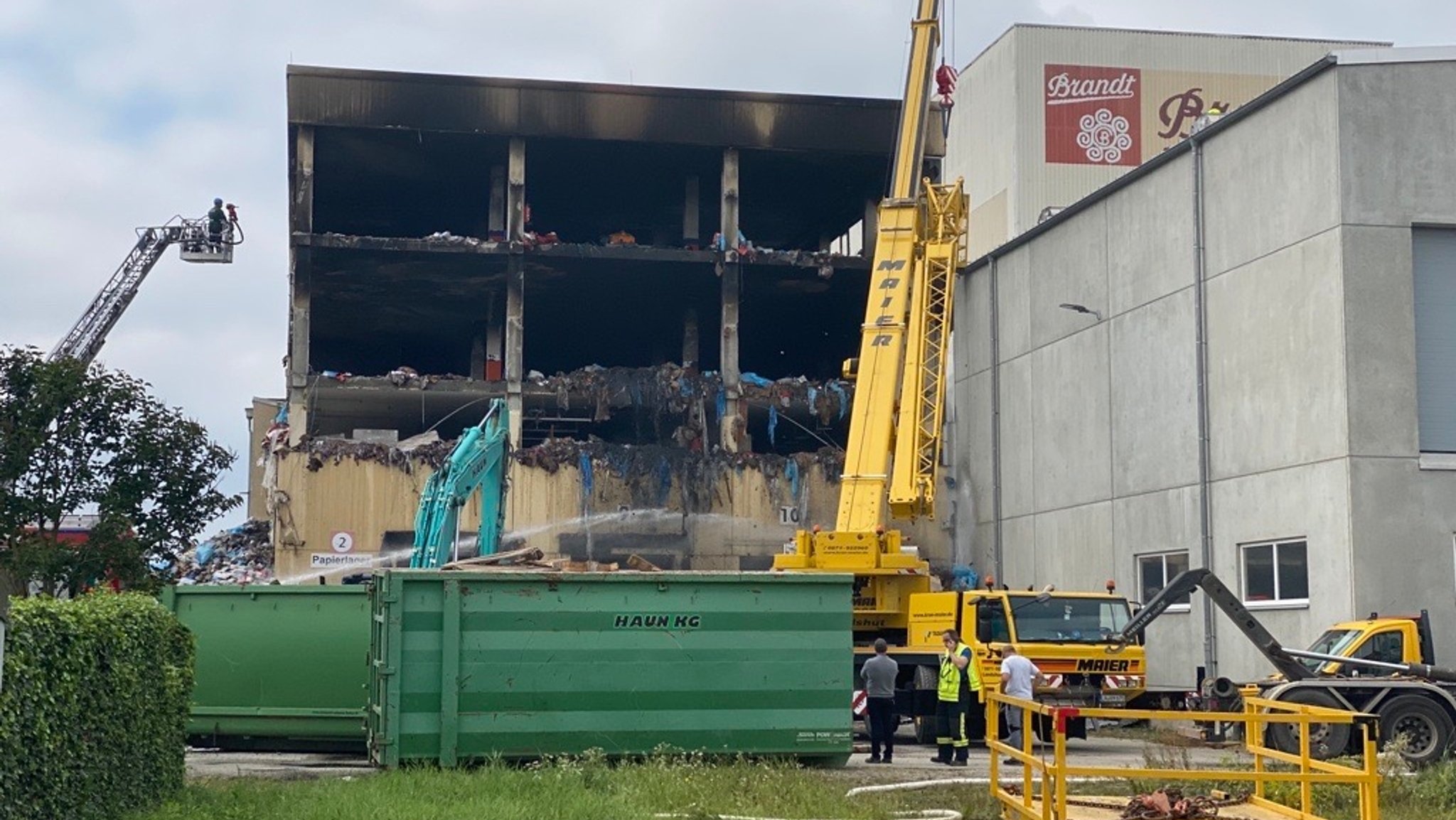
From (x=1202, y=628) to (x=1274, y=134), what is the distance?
27.7 feet

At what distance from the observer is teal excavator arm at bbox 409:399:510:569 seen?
84.4ft

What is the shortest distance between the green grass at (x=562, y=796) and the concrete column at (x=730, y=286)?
26.4 metres

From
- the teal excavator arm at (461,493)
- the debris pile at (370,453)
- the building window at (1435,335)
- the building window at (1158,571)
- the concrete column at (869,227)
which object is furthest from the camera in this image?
the concrete column at (869,227)

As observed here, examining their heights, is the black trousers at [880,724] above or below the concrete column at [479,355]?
below

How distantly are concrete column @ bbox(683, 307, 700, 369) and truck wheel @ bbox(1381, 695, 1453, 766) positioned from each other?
28.1m

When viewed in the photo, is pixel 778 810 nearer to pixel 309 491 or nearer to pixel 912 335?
pixel 912 335

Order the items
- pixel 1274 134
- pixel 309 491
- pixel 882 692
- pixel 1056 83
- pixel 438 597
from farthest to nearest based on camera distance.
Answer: pixel 1056 83 < pixel 309 491 < pixel 1274 134 < pixel 882 692 < pixel 438 597

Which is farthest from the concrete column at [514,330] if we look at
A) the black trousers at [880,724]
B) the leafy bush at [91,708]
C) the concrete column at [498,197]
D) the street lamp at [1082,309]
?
the leafy bush at [91,708]

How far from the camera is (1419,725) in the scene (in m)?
19.8

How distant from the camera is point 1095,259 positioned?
3269cm

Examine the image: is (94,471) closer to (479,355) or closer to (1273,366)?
(1273,366)

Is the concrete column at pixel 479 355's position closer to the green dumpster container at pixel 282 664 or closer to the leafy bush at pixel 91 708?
the green dumpster container at pixel 282 664

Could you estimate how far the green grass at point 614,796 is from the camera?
1273 cm

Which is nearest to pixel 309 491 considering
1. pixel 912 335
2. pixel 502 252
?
pixel 502 252
